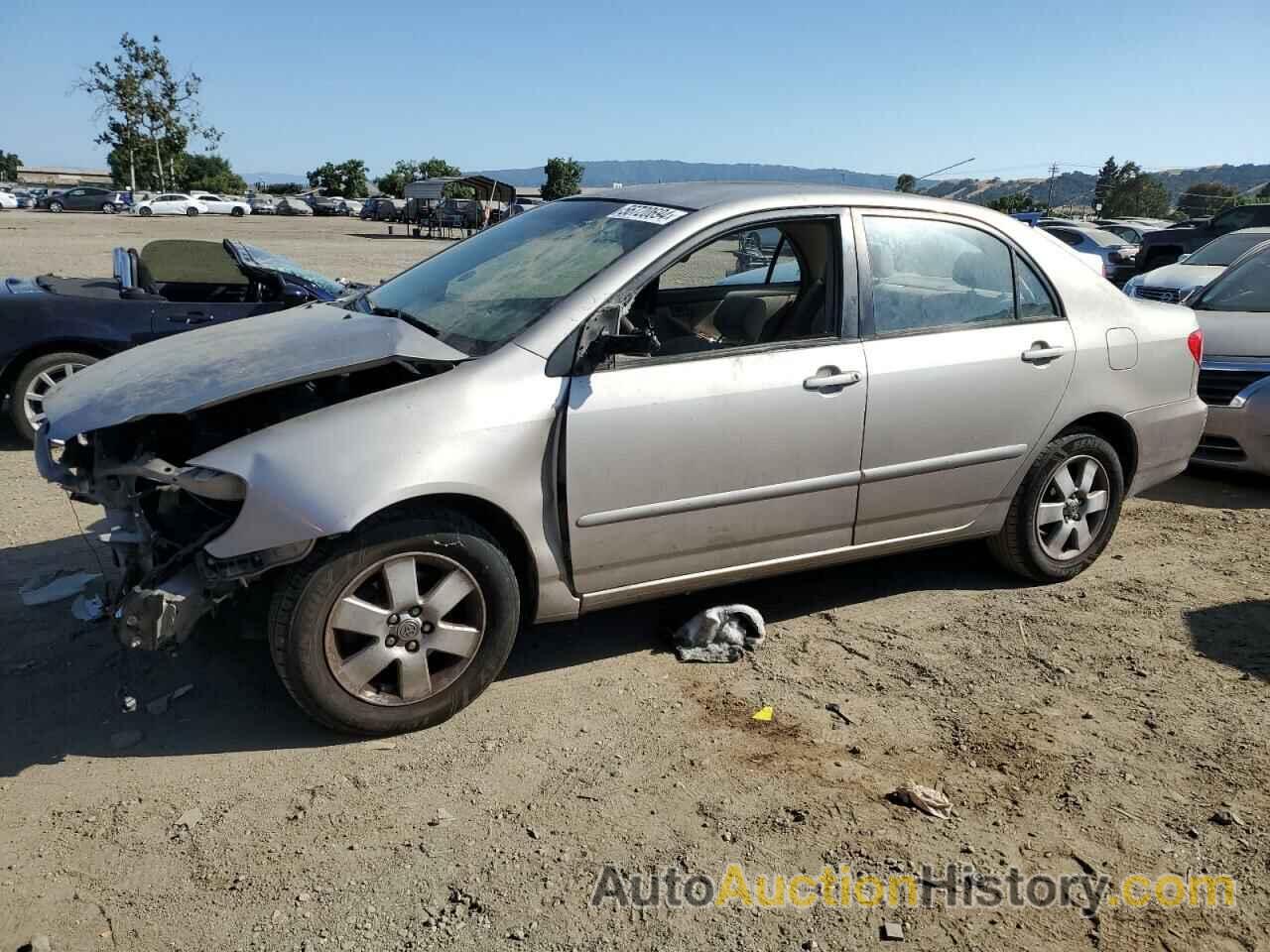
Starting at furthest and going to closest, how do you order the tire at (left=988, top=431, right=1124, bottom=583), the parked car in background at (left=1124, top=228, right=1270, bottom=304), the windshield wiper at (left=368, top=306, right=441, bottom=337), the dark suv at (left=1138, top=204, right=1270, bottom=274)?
1. the dark suv at (left=1138, top=204, right=1270, bottom=274)
2. the parked car in background at (left=1124, top=228, right=1270, bottom=304)
3. the tire at (left=988, top=431, right=1124, bottom=583)
4. the windshield wiper at (left=368, top=306, right=441, bottom=337)

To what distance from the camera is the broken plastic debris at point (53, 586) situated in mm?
4383

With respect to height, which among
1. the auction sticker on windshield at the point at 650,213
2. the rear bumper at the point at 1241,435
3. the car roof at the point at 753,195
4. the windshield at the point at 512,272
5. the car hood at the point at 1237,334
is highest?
the car roof at the point at 753,195

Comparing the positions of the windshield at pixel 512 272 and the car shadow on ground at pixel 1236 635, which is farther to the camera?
the car shadow on ground at pixel 1236 635

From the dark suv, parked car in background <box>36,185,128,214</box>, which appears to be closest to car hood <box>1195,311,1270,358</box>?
the dark suv

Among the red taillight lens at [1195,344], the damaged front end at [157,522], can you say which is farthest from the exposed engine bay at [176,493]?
the red taillight lens at [1195,344]

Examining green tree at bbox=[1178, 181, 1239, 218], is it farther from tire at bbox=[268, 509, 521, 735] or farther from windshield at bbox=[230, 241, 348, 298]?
tire at bbox=[268, 509, 521, 735]

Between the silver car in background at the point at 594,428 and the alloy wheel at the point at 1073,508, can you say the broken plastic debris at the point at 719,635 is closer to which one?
the silver car in background at the point at 594,428

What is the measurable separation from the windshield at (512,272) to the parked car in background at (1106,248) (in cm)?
1735

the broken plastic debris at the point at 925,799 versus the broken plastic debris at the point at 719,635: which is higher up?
the broken plastic debris at the point at 719,635

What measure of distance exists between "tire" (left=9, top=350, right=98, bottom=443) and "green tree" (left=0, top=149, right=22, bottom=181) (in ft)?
336

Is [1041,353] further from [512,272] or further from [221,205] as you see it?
[221,205]

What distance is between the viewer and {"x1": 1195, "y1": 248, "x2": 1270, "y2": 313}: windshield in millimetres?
7406

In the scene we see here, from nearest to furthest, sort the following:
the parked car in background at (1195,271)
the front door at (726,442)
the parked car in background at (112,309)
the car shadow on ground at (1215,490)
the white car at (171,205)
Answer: the front door at (726,442) < the car shadow on ground at (1215,490) < the parked car in background at (112,309) < the parked car in background at (1195,271) < the white car at (171,205)

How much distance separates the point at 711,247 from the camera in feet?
13.6
